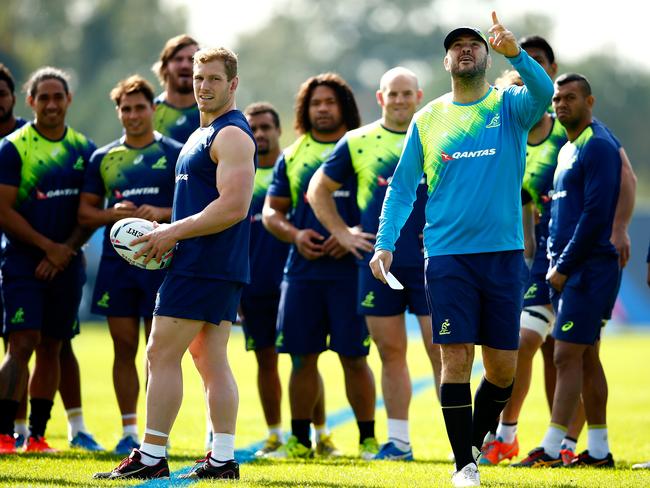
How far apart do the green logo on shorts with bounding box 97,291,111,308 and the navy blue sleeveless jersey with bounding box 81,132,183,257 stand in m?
0.34

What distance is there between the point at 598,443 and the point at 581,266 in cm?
132

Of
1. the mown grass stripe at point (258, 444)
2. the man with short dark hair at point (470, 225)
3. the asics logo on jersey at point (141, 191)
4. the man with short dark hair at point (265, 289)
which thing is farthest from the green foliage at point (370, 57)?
the man with short dark hair at point (470, 225)

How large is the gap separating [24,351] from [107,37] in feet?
219

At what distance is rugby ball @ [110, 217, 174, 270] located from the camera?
7.27 meters

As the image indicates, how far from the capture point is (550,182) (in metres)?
9.52

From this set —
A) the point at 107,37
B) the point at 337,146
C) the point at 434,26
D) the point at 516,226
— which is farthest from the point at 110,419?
the point at 434,26

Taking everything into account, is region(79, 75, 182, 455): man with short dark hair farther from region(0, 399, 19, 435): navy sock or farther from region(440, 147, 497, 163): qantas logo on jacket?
region(440, 147, 497, 163): qantas logo on jacket

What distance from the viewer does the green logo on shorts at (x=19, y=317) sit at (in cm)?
943

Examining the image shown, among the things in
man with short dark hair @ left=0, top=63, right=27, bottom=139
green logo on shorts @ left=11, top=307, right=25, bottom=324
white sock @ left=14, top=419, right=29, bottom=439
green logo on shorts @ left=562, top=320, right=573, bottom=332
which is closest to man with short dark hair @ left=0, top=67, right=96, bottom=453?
green logo on shorts @ left=11, top=307, right=25, bottom=324

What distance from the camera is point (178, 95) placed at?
10.5 m

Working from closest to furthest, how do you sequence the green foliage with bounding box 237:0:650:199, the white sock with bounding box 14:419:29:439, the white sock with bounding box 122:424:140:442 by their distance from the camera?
the white sock with bounding box 122:424:140:442 < the white sock with bounding box 14:419:29:439 < the green foliage with bounding box 237:0:650:199

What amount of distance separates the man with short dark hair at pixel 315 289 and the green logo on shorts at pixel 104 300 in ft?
4.73

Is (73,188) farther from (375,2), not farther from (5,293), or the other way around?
(375,2)

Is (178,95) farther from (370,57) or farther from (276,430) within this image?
(370,57)
